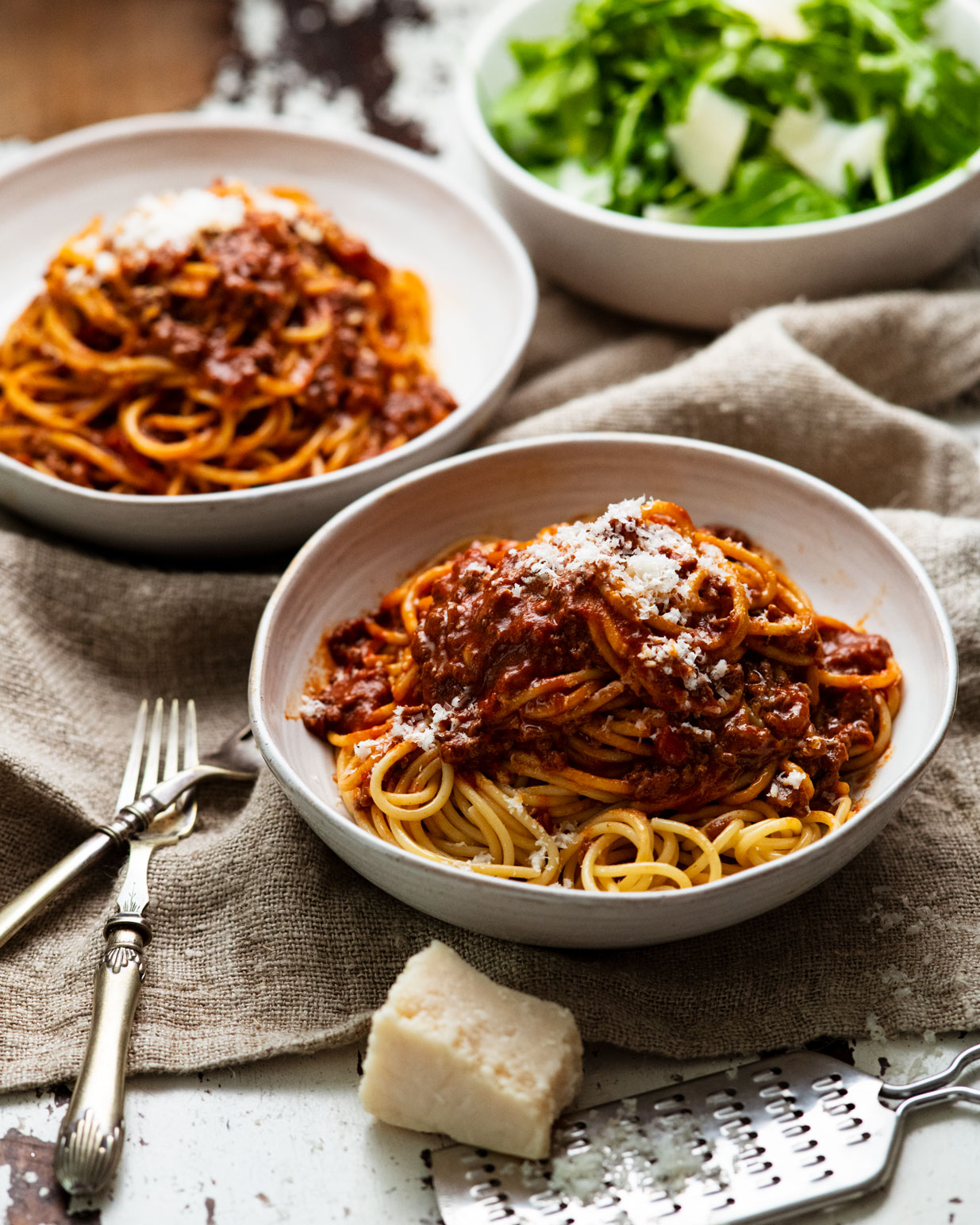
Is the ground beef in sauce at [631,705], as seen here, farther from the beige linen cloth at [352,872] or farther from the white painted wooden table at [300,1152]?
the white painted wooden table at [300,1152]

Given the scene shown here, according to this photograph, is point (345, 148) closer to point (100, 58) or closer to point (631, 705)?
point (100, 58)

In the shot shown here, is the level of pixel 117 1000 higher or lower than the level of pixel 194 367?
lower

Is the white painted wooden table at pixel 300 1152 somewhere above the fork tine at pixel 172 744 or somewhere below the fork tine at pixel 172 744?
below

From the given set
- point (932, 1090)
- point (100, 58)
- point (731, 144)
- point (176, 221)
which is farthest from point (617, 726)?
point (100, 58)

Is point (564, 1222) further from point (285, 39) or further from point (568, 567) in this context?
point (285, 39)

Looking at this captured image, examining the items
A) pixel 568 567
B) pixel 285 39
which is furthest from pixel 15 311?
pixel 568 567

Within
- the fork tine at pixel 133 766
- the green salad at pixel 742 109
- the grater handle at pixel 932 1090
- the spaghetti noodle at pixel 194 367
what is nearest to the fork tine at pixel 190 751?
the fork tine at pixel 133 766

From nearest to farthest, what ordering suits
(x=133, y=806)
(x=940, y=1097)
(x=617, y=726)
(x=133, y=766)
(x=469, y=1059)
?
(x=469, y=1059) < (x=940, y=1097) < (x=617, y=726) < (x=133, y=806) < (x=133, y=766)
